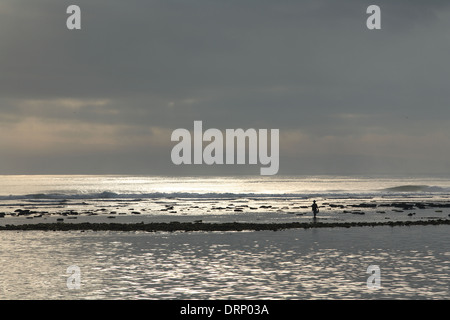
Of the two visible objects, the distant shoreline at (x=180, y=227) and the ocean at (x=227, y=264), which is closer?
the ocean at (x=227, y=264)

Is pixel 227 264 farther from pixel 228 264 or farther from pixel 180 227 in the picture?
pixel 180 227

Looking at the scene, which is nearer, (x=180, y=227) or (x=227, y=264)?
(x=227, y=264)

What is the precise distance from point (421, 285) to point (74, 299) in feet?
49.2

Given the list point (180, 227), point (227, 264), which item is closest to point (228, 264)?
point (227, 264)

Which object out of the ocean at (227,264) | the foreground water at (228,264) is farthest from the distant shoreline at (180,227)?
the foreground water at (228,264)

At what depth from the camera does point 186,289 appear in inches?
933

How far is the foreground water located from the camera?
75.7ft

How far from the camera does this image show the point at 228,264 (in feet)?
99.9

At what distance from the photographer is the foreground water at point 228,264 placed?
2308cm

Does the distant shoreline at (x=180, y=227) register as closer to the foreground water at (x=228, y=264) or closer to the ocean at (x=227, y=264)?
the ocean at (x=227, y=264)

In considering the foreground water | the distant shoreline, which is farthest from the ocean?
the distant shoreline

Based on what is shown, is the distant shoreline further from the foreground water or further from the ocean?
the foreground water

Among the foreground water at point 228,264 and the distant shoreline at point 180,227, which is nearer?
the foreground water at point 228,264
